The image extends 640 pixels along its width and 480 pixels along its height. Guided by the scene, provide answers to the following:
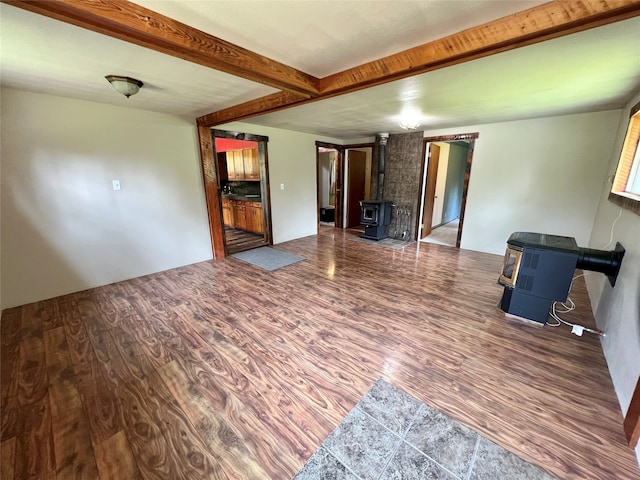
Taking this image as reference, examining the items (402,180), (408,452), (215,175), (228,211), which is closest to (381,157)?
A: (402,180)

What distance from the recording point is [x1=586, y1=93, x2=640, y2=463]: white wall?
5.07ft

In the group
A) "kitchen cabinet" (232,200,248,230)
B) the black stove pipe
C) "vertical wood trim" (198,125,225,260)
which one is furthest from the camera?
"kitchen cabinet" (232,200,248,230)

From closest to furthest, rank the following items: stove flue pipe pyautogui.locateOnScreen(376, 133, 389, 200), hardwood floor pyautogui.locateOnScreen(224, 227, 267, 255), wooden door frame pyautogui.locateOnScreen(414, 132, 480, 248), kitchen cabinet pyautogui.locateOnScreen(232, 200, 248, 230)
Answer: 1. wooden door frame pyautogui.locateOnScreen(414, 132, 480, 248)
2. hardwood floor pyautogui.locateOnScreen(224, 227, 267, 255)
3. stove flue pipe pyautogui.locateOnScreen(376, 133, 389, 200)
4. kitchen cabinet pyautogui.locateOnScreen(232, 200, 248, 230)

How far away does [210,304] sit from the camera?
111 inches

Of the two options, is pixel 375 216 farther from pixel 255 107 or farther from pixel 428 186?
pixel 255 107

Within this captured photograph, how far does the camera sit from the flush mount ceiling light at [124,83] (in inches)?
82.9

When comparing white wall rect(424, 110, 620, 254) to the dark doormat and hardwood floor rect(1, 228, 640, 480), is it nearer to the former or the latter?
hardwood floor rect(1, 228, 640, 480)

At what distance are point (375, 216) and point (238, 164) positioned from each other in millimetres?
3538

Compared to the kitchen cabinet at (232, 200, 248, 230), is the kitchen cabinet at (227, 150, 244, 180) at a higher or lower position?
higher

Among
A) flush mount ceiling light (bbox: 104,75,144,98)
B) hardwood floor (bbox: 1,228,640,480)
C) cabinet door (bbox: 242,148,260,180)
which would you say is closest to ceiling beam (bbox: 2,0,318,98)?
flush mount ceiling light (bbox: 104,75,144,98)

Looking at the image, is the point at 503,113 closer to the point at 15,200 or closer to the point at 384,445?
the point at 384,445

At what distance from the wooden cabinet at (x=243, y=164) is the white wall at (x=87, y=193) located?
70.0 inches

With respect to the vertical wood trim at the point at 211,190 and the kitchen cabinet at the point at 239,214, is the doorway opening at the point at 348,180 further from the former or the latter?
the vertical wood trim at the point at 211,190

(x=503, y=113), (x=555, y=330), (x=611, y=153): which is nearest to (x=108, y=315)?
(x=555, y=330)
